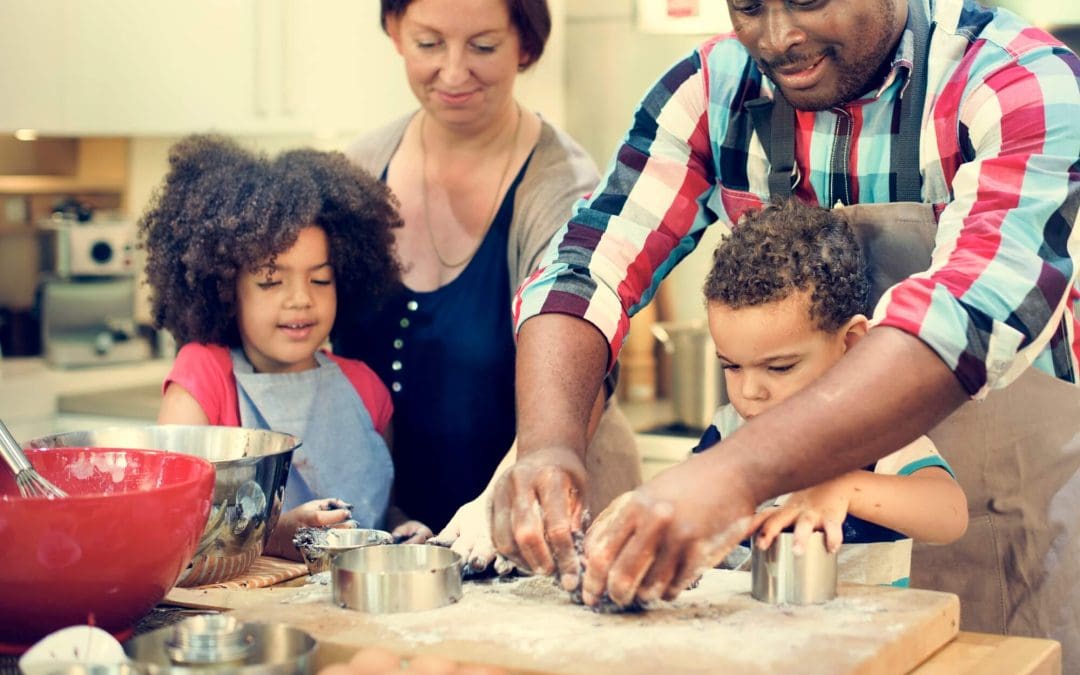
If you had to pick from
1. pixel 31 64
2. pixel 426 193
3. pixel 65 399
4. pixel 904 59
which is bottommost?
pixel 65 399

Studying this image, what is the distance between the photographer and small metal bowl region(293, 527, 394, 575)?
1364mm

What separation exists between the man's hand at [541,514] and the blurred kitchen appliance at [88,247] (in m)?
2.23

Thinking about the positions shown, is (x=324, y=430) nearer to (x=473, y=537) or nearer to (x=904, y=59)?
(x=473, y=537)

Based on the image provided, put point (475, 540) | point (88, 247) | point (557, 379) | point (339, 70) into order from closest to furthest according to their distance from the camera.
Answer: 1. point (475, 540)
2. point (557, 379)
3. point (88, 247)
4. point (339, 70)

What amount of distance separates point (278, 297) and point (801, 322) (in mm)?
780

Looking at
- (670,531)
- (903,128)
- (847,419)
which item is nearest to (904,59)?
(903,128)

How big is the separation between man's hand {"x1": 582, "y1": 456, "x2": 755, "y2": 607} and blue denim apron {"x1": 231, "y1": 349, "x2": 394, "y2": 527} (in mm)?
747

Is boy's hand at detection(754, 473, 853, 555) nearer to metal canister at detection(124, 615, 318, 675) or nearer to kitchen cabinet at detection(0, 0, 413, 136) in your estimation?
metal canister at detection(124, 615, 318, 675)

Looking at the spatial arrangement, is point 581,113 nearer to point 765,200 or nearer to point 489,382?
point 489,382

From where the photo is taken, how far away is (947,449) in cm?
155

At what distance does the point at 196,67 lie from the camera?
10.4ft

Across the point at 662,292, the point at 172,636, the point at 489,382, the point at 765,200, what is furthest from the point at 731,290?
the point at 662,292

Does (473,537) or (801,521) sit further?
(473,537)

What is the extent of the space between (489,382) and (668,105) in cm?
57
